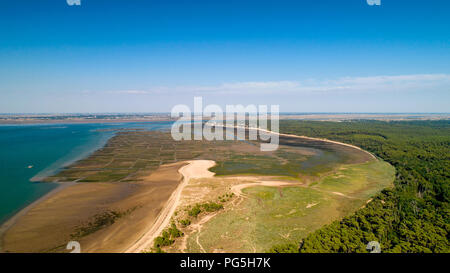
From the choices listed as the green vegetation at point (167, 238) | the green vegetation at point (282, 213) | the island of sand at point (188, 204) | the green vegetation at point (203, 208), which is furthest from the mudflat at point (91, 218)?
the green vegetation at point (282, 213)

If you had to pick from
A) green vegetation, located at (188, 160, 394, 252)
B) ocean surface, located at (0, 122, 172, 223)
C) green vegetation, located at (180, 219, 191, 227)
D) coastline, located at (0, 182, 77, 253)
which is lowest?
green vegetation, located at (188, 160, 394, 252)

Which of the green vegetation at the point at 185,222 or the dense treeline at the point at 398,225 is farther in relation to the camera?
the green vegetation at the point at 185,222

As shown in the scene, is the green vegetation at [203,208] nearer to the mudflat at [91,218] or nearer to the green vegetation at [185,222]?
the green vegetation at [185,222]

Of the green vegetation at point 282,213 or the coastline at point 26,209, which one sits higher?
the coastline at point 26,209

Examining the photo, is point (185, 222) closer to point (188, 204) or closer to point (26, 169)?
point (188, 204)

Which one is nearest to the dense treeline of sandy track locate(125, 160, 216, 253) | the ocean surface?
sandy track locate(125, 160, 216, 253)

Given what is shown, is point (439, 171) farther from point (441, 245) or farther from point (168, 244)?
point (168, 244)

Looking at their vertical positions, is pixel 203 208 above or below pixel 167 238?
above

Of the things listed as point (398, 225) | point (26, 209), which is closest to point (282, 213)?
point (398, 225)

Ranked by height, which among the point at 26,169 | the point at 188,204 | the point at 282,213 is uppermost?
the point at 26,169

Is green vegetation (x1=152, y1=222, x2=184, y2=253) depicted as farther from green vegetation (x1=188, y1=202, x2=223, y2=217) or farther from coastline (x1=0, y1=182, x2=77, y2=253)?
coastline (x1=0, y1=182, x2=77, y2=253)
